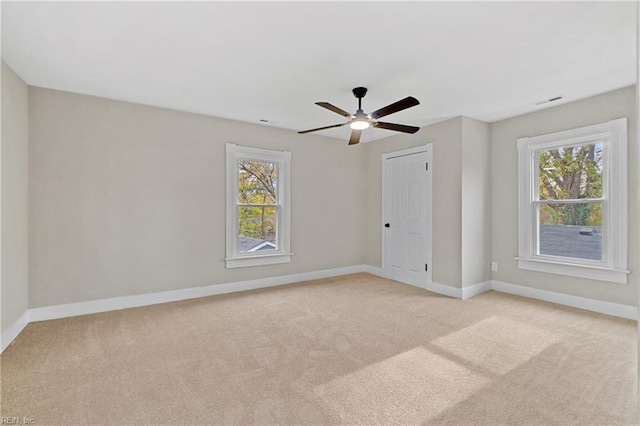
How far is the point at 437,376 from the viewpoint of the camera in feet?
7.35

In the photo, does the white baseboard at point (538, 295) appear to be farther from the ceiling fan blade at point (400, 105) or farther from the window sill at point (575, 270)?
the ceiling fan blade at point (400, 105)

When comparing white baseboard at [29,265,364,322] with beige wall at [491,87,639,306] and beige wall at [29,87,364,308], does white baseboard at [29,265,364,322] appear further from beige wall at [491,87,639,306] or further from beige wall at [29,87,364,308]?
beige wall at [491,87,639,306]

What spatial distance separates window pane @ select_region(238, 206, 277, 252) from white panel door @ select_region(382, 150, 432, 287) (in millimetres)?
2019

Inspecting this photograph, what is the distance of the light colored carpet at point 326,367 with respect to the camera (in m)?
1.85

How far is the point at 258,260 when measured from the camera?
4.68 metres

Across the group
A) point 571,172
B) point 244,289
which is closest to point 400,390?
point 244,289

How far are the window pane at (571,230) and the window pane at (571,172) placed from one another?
0.15 meters

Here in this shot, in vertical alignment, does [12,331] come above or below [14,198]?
below

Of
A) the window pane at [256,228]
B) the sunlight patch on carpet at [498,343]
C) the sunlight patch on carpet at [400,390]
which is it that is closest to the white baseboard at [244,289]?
the window pane at [256,228]

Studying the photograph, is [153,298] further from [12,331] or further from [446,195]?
[446,195]

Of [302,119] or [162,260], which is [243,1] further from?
[162,260]

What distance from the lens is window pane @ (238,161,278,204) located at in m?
4.62

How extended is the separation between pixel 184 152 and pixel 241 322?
2.35 m

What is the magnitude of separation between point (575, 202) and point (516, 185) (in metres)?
0.71
